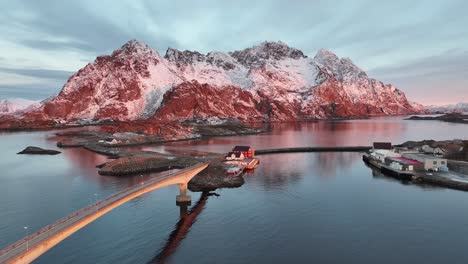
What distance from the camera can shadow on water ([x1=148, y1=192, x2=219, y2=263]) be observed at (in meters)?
39.4

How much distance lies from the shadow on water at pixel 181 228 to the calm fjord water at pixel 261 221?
0.15 metres

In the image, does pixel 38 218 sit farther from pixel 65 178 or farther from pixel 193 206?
pixel 65 178

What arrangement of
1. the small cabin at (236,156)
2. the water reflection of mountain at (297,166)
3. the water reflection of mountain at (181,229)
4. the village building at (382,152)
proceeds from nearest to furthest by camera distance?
the water reflection of mountain at (181,229) → the water reflection of mountain at (297,166) → the village building at (382,152) → the small cabin at (236,156)

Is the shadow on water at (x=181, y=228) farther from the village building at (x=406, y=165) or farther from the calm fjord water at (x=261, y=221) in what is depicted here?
the village building at (x=406, y=165)

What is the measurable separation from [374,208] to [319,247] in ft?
59.0

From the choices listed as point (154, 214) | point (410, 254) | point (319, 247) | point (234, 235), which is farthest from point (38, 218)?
point (410, 254)

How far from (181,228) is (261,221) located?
1078 centimetres

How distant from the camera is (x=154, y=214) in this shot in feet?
170

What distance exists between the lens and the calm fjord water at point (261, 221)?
39562mm

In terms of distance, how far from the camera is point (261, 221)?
4981 cm

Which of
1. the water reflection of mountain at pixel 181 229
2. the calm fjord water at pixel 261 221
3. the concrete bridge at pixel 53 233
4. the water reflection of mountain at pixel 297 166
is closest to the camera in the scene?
the concrete bridge at pixel 53 233

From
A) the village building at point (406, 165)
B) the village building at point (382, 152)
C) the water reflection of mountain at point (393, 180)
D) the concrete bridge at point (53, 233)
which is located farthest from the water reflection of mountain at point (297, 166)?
the concrete bridge at point (53, 233)

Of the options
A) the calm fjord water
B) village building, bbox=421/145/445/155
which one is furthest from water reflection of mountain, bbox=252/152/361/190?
village building, bbox=421/145/445/155

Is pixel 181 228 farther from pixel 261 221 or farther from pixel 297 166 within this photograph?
pixel 297 166
